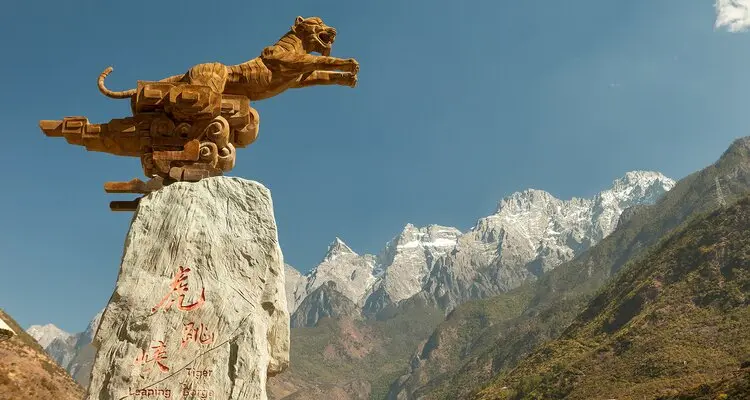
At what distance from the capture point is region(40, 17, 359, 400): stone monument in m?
6.20

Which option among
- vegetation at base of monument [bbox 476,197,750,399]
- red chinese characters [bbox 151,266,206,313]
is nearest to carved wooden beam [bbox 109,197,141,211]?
red chinese characters [bbox 151,266,206,313]

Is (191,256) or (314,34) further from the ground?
(314,34)

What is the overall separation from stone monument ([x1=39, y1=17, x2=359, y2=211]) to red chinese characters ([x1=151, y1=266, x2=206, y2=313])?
4.83 ft

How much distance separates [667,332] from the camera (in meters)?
53.9

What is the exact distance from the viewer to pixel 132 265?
673 cm

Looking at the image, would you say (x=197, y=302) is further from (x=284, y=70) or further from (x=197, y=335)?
(x=284, y=70)

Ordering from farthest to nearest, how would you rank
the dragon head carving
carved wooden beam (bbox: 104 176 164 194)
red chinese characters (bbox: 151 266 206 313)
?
1. the dragon head carving
2. carved wooden beam (bbox: 104 176 164 194)
3. red chinese characters (bbox: 151 266 206 313)

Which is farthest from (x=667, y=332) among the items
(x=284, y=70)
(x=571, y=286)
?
(x=571, y=286)

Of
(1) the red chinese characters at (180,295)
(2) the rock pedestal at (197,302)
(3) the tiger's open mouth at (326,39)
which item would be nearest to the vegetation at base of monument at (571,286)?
(3) the tiger's open mouth at (326,39)

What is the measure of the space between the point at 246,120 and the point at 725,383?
116 feet

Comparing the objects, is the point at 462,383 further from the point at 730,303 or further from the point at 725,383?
the point at 725,383

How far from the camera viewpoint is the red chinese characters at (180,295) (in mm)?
6492

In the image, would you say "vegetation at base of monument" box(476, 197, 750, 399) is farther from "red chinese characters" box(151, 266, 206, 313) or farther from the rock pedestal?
"red chinese characters" box(151, 266, 206, 313)

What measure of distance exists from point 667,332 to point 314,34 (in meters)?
53.4
